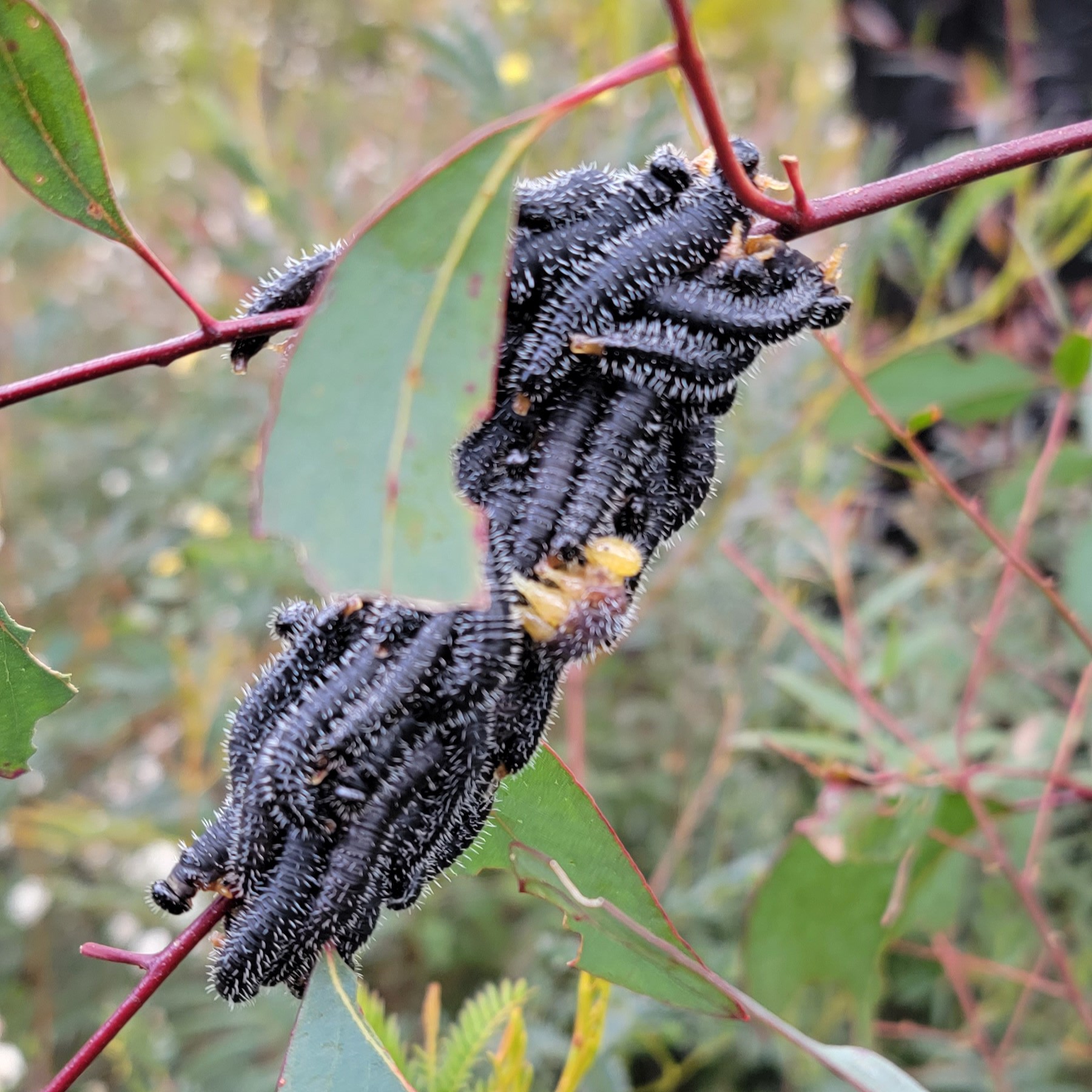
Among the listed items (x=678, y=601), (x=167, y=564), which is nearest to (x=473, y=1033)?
(x=678, y=601)

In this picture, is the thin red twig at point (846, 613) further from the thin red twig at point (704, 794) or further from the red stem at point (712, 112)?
the red stem at point (712, 112)

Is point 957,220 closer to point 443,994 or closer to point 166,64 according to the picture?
point 443,994

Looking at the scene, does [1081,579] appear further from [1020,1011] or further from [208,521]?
[208,521]

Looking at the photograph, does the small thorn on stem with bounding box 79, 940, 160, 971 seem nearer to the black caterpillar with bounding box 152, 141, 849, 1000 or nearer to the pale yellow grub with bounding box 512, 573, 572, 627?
the black caterpillar with bounding box 152, 141, 849, 1000

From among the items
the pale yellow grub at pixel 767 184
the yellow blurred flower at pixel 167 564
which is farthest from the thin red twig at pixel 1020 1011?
the yellow blurred flower at pixel 167 564

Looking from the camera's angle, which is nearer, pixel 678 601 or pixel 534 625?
pixel 534 625

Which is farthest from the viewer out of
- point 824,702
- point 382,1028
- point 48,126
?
point 824,702
